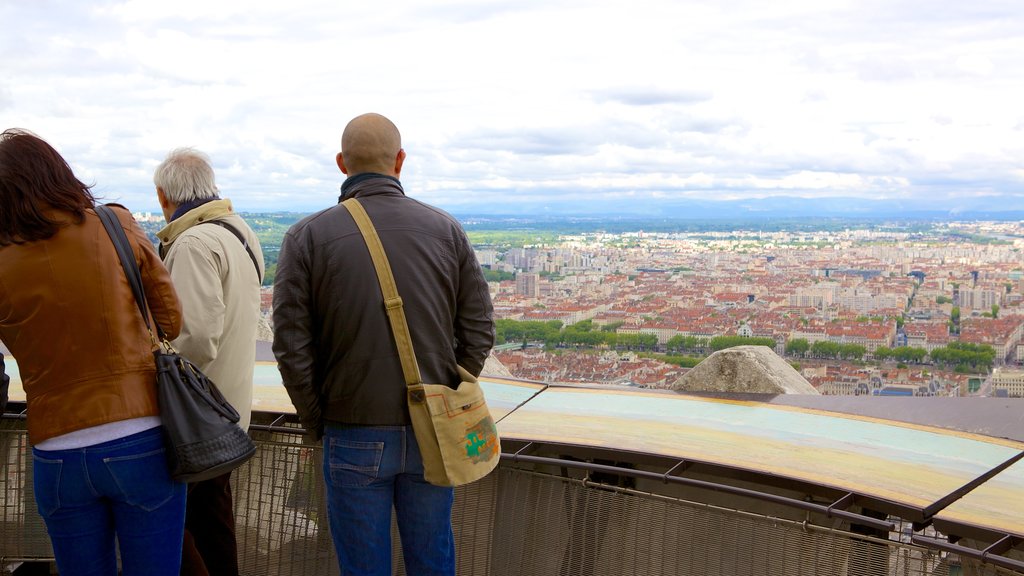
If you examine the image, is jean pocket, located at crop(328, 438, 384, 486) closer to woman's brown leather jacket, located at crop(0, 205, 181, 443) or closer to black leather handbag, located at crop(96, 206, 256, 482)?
black leather handbag, located at crop(96, 206, 256, 482)

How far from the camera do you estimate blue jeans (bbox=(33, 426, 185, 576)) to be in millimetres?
2072

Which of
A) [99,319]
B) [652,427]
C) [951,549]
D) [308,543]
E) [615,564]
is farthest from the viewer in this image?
[308,543]

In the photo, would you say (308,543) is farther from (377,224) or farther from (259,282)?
(377,224)

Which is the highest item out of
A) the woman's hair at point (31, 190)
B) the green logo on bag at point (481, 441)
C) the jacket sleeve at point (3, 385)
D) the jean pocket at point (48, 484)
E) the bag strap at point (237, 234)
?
the woman's hair at point (31, 190)

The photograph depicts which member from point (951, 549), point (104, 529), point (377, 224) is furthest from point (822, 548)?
point (104, 529)

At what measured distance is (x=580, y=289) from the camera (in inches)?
498

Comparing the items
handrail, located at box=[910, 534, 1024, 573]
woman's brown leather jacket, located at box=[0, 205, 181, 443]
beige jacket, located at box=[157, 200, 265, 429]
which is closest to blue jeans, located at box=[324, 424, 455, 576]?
woman's brown leather jacket, located at box=[0, 205, 181, 443]

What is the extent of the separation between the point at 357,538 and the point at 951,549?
1.53 metres

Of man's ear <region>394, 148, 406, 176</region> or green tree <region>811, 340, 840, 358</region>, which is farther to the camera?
green tree <region>811, 340, 840, 358</region>

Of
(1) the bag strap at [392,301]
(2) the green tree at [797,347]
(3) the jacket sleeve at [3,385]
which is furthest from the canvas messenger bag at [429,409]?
(2) the green tree at [797,347]

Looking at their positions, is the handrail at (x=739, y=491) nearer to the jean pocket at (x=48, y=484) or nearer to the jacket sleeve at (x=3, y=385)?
the jean pocket at (x=48, y=484)

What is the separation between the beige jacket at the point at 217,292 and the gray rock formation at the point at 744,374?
6.69 ft

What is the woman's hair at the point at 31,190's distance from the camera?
2053mm

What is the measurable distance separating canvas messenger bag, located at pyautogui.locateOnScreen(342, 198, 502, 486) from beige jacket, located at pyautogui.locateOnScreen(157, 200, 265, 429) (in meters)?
0.71
